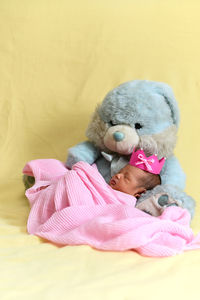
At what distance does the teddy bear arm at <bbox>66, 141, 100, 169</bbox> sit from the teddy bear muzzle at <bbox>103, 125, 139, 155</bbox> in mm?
132

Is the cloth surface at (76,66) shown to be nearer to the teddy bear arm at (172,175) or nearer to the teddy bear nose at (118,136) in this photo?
the teddy bear arm at (172,175)

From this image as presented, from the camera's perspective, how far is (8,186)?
5.85 feet

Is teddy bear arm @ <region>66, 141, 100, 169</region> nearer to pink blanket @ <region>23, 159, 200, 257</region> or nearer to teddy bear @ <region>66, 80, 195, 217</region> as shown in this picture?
teddy bear @ <region>66, 80, 195, 217</region>

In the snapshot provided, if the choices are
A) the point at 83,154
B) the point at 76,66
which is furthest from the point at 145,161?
the point at 76,66

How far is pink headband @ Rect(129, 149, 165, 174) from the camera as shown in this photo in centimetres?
140

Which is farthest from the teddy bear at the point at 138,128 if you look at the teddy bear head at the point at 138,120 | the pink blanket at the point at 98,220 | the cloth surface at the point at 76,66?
the cloth surface at the point at 76,66

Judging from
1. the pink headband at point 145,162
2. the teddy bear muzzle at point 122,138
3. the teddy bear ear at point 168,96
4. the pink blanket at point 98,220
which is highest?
the teddy bear ear at point 168,96

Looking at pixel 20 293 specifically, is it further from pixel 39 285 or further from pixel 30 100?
pixel 30 100

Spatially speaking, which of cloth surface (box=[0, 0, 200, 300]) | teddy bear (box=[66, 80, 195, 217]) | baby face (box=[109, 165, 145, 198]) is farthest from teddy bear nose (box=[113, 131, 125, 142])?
cloth surface (box=[0, 0, 200, 300])

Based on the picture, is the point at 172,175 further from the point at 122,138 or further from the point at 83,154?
the point at 83,154

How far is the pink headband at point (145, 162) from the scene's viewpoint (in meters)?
1.40

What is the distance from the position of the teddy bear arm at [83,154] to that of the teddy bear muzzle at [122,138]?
13cm

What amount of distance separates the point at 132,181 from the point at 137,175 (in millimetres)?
27

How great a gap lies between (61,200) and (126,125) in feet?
1.22
